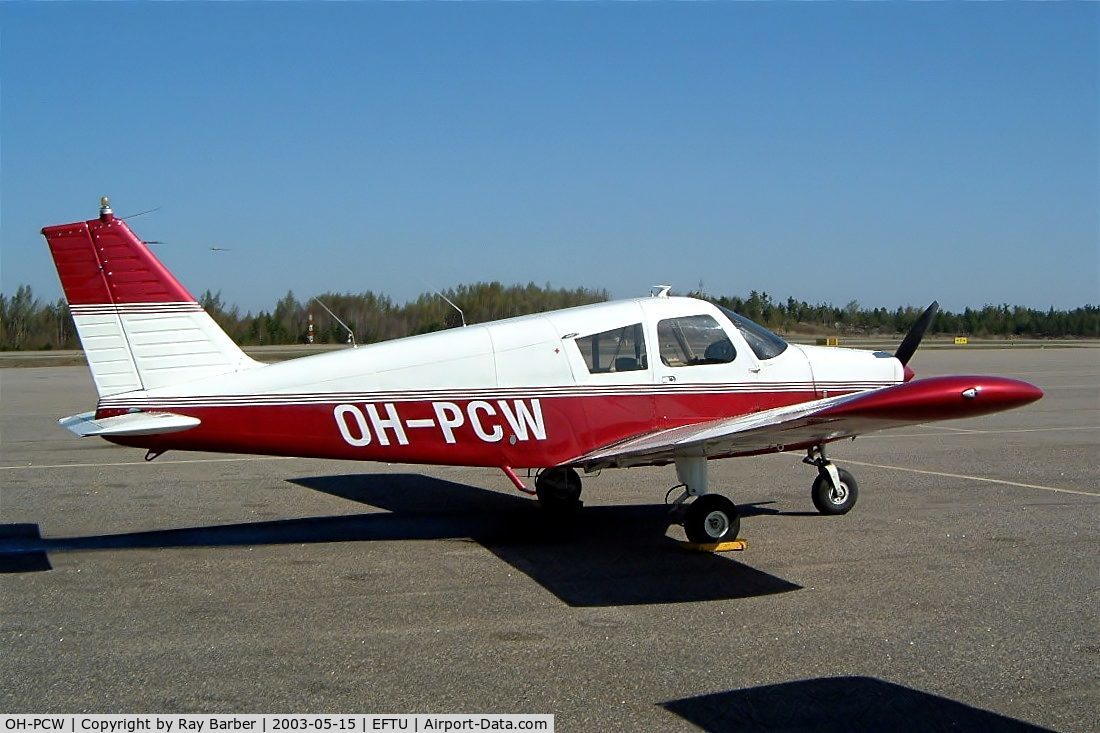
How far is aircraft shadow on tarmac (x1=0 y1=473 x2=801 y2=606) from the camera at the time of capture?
749 centimetres

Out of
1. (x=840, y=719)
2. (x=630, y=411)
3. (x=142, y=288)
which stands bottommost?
(x=840, y=719)

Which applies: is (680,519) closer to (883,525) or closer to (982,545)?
(883,525)

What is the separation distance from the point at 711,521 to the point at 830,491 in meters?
1.99

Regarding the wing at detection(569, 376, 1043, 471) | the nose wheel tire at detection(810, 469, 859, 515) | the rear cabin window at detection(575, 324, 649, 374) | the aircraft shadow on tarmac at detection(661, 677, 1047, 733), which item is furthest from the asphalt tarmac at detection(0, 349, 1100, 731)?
the rear cabin window at detection(575, 324, 649, 374)

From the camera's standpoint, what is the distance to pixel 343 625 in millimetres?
6555

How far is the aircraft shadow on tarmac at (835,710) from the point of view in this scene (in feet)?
15.8

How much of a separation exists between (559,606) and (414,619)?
0.98 metres

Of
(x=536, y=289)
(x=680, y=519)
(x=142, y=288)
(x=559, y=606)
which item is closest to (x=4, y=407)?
(x=536, y=289)

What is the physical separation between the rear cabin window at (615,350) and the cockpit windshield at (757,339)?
98 centimetres

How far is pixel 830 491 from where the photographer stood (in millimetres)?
9961

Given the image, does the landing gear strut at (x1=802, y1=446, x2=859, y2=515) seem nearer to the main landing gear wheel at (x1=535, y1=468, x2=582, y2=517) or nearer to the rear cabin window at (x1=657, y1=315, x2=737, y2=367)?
the rear cabin window at (x1=657, y1=315, x2=737, y2=367)
